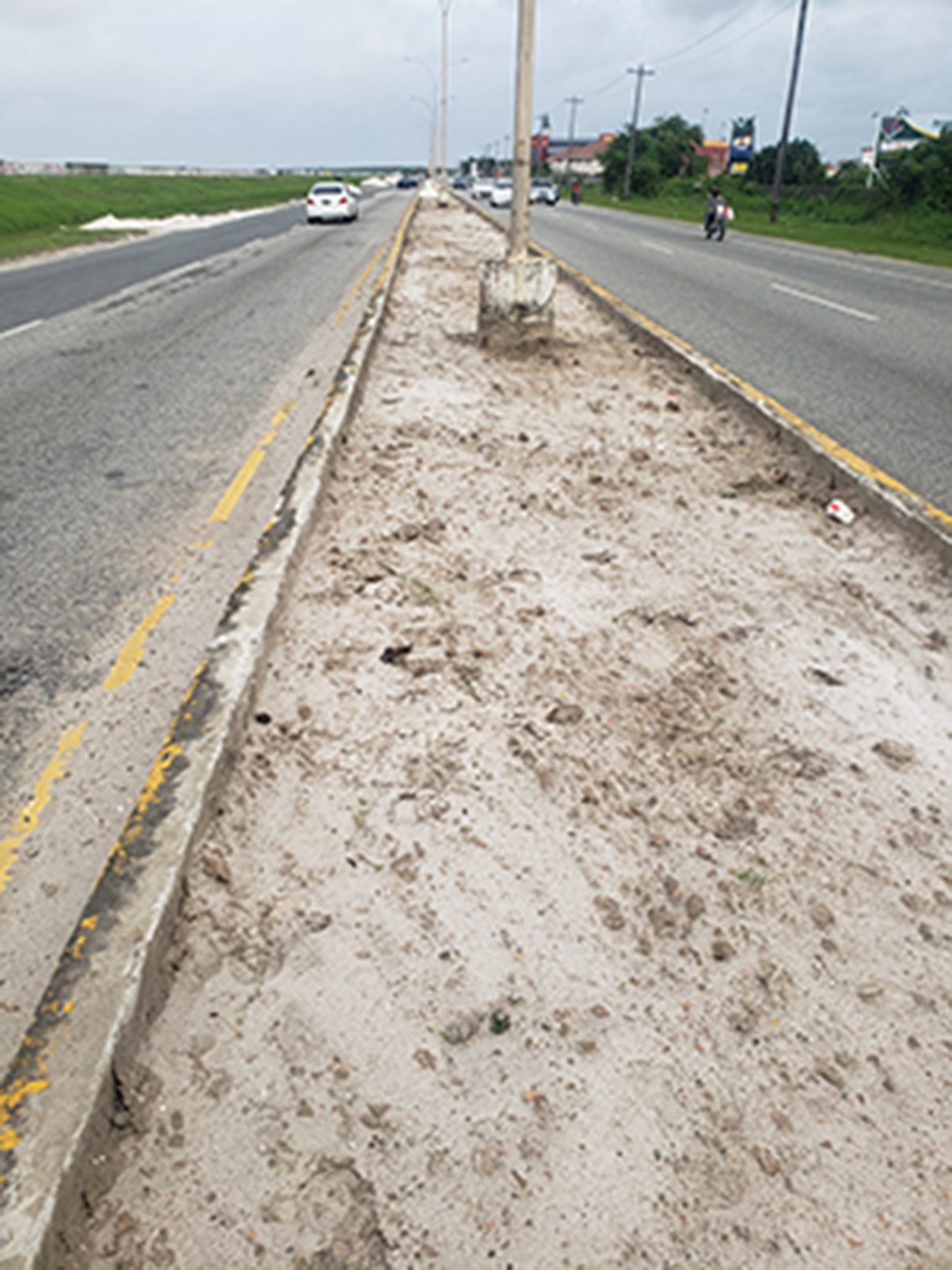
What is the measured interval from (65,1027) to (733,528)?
3945 mm

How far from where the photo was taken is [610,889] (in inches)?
91.7

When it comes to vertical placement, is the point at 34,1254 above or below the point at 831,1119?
above

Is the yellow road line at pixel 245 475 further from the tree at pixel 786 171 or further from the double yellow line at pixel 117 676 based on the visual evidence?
the tree at pixel 786 171

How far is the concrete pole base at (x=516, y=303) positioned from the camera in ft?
28.5

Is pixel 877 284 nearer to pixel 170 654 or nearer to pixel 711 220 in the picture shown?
pixel 711 220

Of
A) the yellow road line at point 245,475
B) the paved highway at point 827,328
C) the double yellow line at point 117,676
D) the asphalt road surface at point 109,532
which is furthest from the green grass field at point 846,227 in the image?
the double yellow line at point 117,676

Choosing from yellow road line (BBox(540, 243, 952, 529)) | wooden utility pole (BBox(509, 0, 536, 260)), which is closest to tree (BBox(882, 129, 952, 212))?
yellow road line (BBox(540, 243, 952, 529))

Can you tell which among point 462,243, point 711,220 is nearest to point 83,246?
point 462,243

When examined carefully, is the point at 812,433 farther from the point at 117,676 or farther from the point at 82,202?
the point at 82,202

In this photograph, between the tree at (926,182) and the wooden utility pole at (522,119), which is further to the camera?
the tree at (926,182)

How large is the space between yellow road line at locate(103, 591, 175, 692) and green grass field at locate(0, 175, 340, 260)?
21.1m

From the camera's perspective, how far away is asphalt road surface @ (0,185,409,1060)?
2.60m

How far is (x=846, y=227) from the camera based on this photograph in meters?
33.9

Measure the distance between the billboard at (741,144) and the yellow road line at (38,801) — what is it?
8167cm
